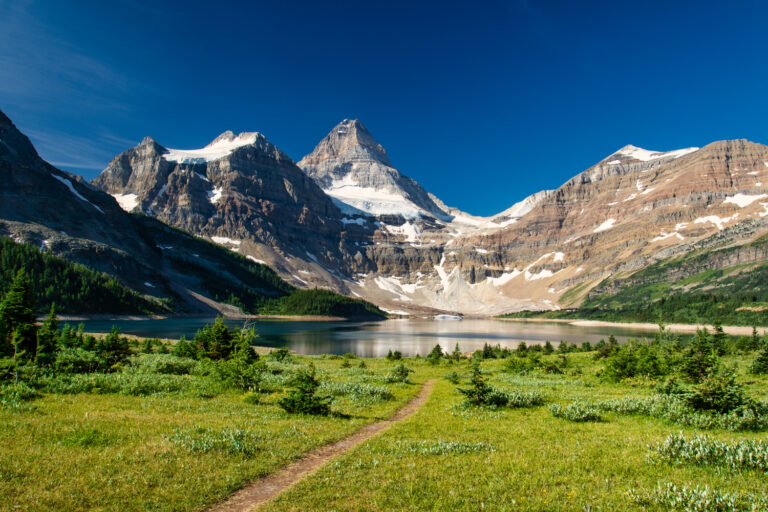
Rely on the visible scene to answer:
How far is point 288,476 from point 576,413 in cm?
1264

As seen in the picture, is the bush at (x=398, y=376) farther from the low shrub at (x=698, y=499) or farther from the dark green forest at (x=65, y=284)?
the dark green forest at (x=65, y=284)

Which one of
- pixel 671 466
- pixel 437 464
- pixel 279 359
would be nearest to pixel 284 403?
pixel 437 464

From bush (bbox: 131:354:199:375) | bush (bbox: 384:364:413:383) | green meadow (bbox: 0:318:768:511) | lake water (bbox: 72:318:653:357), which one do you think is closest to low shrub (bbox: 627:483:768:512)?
green meadow (bbox: 0:318:768:511)

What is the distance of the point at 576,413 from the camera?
1714cm

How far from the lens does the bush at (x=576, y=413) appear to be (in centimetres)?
1697

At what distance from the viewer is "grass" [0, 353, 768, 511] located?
823 centimetres

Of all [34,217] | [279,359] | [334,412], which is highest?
[34,217]

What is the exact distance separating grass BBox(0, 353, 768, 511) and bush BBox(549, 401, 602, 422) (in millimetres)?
565

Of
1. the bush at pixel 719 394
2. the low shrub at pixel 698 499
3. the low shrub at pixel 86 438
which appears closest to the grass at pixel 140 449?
the low shrub at pixel 86 438

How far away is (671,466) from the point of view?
1010 centimetres

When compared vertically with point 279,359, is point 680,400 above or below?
above

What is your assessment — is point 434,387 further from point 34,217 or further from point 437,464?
point 34,217

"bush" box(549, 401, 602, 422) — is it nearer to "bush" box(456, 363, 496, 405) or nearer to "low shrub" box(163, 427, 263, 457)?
"bush" box(456, 363, 496, 405)

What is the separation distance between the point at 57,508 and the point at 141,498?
1352 millimetres
